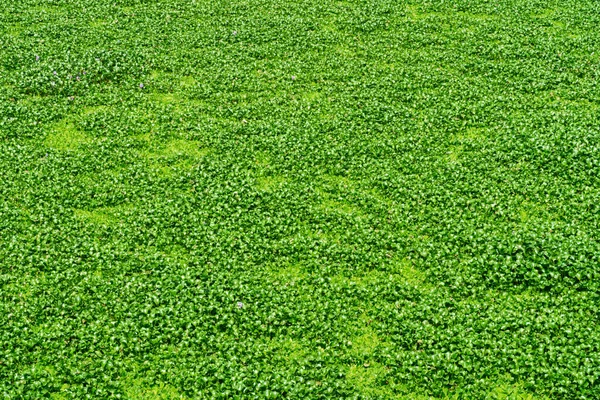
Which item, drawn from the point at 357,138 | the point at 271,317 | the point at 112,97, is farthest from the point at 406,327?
the point at 112,97

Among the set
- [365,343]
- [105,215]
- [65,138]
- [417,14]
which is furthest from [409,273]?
[417,14]

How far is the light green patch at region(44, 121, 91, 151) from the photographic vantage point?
45.1ft

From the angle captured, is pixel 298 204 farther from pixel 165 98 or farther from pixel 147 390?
pixel 165 98

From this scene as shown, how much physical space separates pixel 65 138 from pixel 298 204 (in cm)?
568

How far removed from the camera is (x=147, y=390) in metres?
9.60

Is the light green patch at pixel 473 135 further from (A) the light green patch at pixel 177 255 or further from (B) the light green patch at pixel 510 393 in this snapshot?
(A) the light green patch at pixel 177 255

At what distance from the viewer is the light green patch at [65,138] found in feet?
45.1

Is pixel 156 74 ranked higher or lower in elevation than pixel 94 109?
higher

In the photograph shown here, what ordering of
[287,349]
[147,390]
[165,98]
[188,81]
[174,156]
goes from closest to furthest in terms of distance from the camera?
[147,390] < [287,349] < [174,156] < [165,98] < [188,81]

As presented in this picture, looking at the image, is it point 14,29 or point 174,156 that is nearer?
point 174,156

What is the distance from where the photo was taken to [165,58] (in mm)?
16422

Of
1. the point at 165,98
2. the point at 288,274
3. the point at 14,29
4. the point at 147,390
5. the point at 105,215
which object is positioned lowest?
the point at 147,390

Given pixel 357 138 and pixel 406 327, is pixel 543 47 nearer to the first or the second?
pixel 357 138

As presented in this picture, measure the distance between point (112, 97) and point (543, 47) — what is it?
11.5 m
